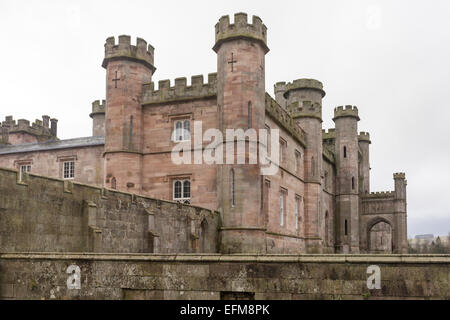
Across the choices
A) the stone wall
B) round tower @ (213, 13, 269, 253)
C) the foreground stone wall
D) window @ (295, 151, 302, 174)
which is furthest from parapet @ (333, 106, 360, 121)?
the foreground stone wall

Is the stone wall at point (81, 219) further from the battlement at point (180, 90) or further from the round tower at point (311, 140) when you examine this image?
the round tower at point (311, 140)

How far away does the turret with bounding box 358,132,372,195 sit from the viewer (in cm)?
5078

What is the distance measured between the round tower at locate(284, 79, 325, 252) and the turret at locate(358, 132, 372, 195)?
1735 centimetres

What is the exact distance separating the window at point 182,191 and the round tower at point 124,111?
183 centimetres

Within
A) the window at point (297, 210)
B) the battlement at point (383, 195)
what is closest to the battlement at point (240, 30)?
the window at point (297, 210)

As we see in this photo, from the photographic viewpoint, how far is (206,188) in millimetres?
Answer: 23312

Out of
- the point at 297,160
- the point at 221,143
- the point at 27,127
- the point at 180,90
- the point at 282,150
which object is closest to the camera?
the point at 221,143

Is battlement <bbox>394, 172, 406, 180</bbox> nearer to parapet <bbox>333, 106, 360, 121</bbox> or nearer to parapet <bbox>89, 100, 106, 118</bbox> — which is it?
parapet <bbox>333, 106, 360, 121</bbox>

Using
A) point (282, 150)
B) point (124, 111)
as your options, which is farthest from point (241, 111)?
point (282, 150)

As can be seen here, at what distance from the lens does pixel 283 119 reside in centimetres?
2884

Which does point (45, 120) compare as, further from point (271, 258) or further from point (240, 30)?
point (271, 258)

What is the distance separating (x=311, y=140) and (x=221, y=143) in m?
13.0
